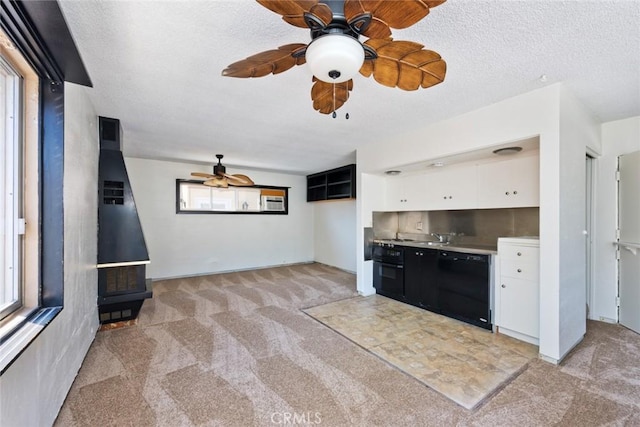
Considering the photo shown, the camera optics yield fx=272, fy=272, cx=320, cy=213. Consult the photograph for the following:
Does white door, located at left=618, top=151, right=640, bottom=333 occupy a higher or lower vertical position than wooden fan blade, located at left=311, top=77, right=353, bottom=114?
lower

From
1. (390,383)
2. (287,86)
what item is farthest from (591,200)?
(287,86)

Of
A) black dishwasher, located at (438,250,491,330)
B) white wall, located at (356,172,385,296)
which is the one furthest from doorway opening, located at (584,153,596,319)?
white wall, located at (356,172,385,296)

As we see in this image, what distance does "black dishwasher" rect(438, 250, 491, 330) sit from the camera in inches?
120

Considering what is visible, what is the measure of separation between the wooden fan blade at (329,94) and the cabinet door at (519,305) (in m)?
2.62

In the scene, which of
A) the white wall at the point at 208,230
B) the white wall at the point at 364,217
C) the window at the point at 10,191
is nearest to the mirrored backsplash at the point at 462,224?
the white wall at the point at 364,217

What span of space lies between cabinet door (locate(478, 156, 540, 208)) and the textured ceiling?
0.80 metres

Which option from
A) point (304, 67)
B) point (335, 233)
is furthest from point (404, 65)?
point (335, 233)

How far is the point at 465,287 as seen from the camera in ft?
10.6

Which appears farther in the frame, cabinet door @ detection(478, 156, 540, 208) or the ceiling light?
cabinet door @ detection(478, 156, 540, 208)

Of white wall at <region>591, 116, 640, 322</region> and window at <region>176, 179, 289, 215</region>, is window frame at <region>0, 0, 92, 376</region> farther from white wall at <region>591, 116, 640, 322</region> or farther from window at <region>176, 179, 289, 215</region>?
white wall at <region>591, 116, 640, 322</region>

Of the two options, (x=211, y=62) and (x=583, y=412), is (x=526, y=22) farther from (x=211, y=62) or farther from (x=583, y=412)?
(x=583, y=412)

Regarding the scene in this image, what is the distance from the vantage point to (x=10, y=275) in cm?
150

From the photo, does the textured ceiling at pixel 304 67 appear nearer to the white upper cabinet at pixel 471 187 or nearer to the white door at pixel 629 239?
the white door at pixel 629 239

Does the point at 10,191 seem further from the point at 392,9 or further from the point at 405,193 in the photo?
the point at 405,193
